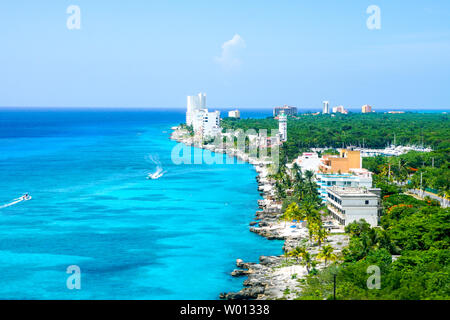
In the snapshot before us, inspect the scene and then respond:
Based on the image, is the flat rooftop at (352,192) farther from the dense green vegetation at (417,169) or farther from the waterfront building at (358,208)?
the dense green vegetation at (417,169)

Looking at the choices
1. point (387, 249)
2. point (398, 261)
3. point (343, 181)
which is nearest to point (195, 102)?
point (343, 181)

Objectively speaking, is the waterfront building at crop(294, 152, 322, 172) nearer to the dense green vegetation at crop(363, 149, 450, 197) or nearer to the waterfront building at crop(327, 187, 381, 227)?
the dense green vegetation at crop(363, 149, 450, 197)

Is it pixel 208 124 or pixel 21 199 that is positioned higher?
pixel 208 124

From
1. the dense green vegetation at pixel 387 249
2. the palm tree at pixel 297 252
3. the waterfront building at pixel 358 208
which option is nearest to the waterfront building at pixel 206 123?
the dense green vegetation at pixel 387 249

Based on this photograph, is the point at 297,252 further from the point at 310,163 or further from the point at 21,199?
the point at 21,199

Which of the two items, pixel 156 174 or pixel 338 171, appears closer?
pixel 338 171
